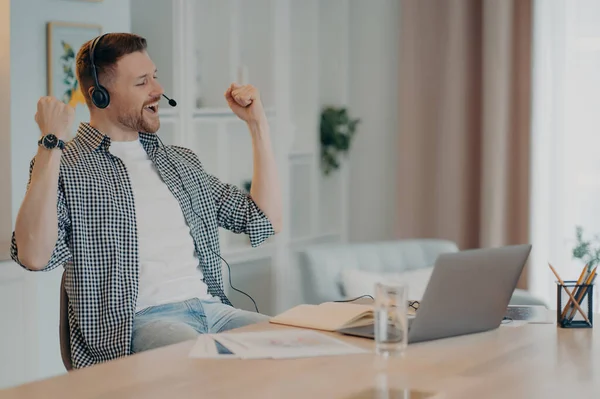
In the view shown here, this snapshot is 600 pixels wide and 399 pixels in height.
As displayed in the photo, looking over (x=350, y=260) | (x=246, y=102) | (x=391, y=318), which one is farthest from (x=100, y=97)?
(x=350, y=260)

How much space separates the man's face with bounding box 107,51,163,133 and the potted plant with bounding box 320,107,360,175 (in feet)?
7.20

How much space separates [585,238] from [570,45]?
864mm

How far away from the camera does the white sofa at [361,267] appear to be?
11.0ft

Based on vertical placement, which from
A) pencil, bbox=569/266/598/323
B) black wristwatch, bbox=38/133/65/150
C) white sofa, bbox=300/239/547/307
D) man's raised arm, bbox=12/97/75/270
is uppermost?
black wristwatch, bbox=38/133/65/150

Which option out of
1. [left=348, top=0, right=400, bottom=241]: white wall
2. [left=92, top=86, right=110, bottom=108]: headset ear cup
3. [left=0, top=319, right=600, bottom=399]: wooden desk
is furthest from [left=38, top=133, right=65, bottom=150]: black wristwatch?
[left=348, top=0, right=400, bottom=241]: white wall

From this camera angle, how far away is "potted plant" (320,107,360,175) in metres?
4.71

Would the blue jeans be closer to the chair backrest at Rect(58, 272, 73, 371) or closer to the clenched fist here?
the chair backrest at Rect(58, 272, 73, 371)

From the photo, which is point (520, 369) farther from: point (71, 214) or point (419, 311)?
point (71, 214)

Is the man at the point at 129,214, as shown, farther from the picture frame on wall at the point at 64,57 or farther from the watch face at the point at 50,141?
the picture frame on wall at the point at 64,57

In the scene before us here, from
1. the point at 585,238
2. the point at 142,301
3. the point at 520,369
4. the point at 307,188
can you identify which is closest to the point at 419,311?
the point at 520,369

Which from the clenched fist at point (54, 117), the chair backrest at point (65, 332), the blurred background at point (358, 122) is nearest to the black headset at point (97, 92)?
Answer: the clenched fist at point (54, 117)

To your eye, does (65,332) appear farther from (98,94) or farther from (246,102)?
(246,102)

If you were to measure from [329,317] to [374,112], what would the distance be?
116 inches

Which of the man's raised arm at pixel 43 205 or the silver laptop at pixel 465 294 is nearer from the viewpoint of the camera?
the silver laptop at pixel 465 294
